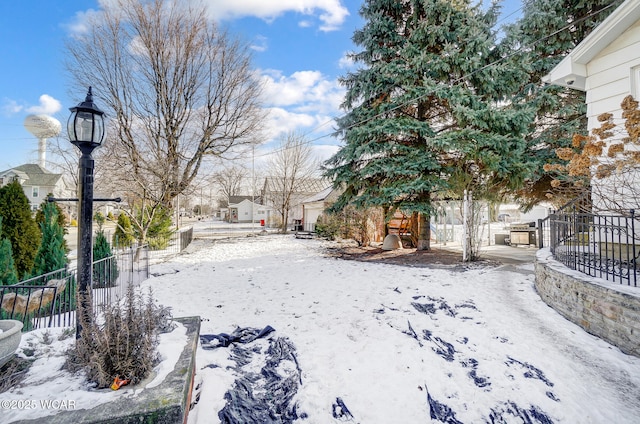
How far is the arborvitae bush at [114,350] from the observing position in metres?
2.04

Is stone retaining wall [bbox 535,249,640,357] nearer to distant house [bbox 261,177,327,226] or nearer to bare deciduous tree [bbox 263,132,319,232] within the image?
distant house [bbox 261,177,327,226]

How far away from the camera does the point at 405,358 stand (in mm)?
3592

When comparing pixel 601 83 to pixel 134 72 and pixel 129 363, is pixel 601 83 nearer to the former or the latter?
pixel 129 363

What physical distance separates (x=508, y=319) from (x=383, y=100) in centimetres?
816

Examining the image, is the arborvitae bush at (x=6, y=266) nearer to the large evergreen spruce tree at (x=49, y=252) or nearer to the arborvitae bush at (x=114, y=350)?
the large evergreen spruce tree at (x=49, y=252)

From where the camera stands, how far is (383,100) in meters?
10.5

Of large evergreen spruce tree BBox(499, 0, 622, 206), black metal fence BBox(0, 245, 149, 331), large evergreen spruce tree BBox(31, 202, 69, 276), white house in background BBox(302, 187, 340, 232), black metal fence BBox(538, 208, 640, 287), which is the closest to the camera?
black metal fence BBox(0, 245, 149, 331)

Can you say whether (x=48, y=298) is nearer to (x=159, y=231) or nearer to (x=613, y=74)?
(x=159, y=231)

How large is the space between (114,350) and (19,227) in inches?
247

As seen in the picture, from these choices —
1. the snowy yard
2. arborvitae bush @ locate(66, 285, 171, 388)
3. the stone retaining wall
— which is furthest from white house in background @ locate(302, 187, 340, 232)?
arborvitae bush @ locate(66, 285, 171, 388)

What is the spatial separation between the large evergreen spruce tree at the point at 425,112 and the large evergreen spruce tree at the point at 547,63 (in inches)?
26.3

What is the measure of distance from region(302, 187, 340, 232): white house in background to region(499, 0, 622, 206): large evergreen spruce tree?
12461 mm

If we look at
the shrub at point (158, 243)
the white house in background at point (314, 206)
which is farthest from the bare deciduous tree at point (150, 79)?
the white house in background at point (314, 206)

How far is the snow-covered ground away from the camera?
2.79 meters
